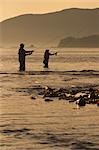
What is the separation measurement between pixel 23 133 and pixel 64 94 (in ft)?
36.6

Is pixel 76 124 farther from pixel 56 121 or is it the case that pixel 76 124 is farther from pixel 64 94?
pixel 64 94

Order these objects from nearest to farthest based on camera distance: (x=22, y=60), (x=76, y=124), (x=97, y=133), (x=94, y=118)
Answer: (x=97, y=133) < (x=76, y=124) < (x=94, y=118) < (x=22, y=60)

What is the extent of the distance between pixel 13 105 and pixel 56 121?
5478 mm

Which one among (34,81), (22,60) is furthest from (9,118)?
(22,60)

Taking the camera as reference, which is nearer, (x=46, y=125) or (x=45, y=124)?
(x=46, y=125)

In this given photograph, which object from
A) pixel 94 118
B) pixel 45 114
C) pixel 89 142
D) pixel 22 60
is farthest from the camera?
pixel 22 60

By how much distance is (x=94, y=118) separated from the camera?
20.9 m

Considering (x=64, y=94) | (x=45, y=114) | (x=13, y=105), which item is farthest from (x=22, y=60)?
(x=45, y=114)

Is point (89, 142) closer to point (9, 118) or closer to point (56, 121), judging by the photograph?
point (56, 121)

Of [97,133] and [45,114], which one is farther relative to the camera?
[45,114]

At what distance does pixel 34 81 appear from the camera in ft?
132

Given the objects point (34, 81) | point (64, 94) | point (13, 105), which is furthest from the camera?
point (34, 81)

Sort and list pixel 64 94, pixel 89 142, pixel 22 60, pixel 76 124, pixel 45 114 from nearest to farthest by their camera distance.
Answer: pixel 89 142
pixel 76 124
pixel 45 114
pixel 64 94
pixel 22 60

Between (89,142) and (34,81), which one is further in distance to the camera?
(34,81)
